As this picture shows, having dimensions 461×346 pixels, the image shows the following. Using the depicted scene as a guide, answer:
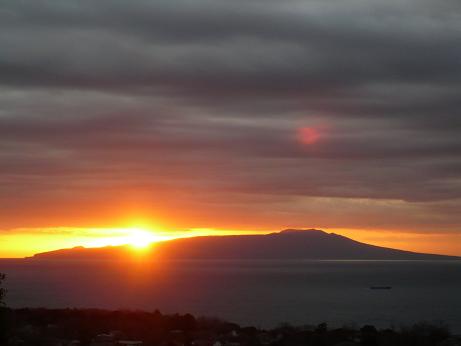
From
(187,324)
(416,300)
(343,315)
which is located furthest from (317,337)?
(416,300)

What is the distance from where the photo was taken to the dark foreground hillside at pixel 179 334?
3703 centimetres

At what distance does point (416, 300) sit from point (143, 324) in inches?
2918

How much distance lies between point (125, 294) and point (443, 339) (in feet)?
297

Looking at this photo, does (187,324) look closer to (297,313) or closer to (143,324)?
(143,324)

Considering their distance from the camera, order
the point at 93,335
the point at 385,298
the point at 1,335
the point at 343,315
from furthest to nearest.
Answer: the point at 385,298
the point at 343,315
the point at 93,335
the point at 1,335

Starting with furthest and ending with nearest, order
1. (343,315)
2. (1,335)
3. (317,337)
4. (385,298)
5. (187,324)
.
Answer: (385,298) < (343,315) < (187,324) < (317,337) < (1,335)

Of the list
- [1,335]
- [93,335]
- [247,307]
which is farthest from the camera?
[247,307]

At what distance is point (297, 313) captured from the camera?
283 ft

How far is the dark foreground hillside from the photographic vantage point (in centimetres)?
3703

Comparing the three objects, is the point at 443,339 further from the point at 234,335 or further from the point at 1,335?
the point at 1,335

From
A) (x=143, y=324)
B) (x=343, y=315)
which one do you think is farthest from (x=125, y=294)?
(x=143, y=324)

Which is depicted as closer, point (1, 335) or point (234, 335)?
point (1, 335)

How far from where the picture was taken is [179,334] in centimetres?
4094

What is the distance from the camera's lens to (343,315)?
85250 mm
